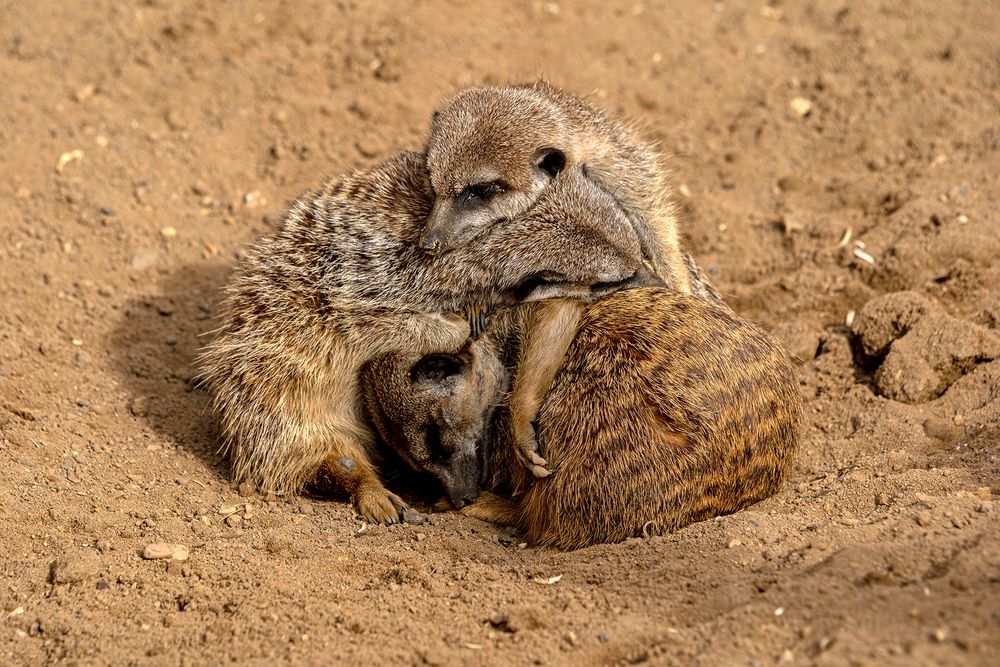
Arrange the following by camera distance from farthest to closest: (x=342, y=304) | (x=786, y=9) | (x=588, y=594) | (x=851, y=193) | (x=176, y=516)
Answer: (x=786, y=9)
(x=851, y=193)
(x=342, y=304)
(x=176, y=516)
(x=588, y=594)

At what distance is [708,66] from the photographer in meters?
7.28

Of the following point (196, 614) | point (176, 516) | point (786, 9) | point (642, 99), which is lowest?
point (176, 516)

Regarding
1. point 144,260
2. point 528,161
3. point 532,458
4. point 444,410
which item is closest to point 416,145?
point 528,161

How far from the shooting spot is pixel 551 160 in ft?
14.6

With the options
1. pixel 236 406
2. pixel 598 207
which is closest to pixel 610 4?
pixel 598 207

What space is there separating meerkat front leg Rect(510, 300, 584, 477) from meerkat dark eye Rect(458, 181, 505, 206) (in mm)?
506

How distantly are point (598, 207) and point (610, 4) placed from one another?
3.93 meters

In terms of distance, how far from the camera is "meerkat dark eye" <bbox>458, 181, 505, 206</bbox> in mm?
4297

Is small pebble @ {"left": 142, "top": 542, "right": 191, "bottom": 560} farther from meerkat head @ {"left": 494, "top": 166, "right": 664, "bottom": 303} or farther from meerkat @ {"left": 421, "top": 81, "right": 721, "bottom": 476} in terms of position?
meerkat head @ {"left": 494, "top": 166, "right": 664, "bottom": 303}

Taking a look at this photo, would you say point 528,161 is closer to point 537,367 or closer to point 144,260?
point 537,367

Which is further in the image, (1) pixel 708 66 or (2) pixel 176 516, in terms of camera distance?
(1) pixel 708 66

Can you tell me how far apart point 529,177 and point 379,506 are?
5.01 ft

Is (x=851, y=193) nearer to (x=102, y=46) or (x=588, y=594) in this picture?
(x=588, y=594)

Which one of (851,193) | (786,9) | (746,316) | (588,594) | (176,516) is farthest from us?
(786,9)
